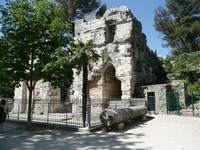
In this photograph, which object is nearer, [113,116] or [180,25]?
[113,116]

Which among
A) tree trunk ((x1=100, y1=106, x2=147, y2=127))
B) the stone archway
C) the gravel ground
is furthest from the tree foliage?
the gravel ground

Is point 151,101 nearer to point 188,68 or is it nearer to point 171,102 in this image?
point 171,102

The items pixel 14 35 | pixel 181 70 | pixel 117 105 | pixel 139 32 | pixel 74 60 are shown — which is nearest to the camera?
pixel 14 35

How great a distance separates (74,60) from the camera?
10797 millimetres

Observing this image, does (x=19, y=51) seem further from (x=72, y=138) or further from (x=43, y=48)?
(x=72, y=138)

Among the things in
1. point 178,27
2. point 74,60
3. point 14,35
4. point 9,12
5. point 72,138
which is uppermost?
point 178,27

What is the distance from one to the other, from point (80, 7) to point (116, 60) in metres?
16.8

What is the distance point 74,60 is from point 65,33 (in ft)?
5.37

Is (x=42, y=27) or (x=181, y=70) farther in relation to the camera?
(x=181, y=70)

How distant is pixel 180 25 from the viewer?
2772cm

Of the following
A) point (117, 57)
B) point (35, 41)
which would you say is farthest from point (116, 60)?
point (35, 41)

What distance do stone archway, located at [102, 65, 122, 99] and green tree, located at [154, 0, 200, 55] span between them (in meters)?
11.2

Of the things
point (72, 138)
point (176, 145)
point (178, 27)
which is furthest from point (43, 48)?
point (178, 27)

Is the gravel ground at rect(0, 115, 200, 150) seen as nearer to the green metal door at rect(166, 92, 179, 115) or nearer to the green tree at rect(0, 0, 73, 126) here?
the green tree at rect(0, 0, 73, 126)
